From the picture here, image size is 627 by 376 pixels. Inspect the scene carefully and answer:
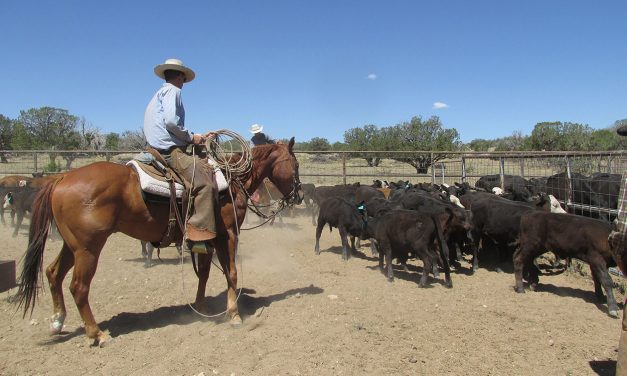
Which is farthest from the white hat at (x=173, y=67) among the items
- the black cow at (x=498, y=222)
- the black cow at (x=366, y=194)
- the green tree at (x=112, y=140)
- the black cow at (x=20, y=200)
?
the green tree at (x=112, y=140)

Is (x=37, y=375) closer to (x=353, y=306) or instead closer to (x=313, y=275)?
(x=353, y=306)

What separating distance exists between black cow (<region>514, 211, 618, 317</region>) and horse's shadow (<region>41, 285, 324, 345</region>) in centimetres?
333

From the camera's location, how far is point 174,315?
556 cm

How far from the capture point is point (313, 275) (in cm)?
743

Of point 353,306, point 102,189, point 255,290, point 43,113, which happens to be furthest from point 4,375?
point 43,113

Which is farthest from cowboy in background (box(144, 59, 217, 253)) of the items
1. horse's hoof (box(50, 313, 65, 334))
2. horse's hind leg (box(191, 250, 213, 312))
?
horse's hoof (box(50, 313, 65, 334))

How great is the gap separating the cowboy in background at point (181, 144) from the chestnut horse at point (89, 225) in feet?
1.28

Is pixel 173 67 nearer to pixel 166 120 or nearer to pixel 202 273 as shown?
pixel 166 120

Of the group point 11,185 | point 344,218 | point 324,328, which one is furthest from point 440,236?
point 11,185

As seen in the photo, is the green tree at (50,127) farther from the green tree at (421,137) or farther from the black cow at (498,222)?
the black cow at (498,222)

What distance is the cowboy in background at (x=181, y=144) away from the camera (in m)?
5.00

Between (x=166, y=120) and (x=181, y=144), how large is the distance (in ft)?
1.31

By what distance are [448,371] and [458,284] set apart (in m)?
3.38

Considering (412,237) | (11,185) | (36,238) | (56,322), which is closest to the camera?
(36,238)
